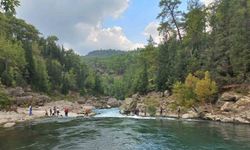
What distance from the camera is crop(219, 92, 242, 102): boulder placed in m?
50.6

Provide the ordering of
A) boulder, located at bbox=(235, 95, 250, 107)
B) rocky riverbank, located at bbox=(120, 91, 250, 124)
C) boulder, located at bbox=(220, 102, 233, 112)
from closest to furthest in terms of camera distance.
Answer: rocky riverbank, located at bbox=(120, 91, 250, 124) < boulder, located at bbox=(235, 95, 250, 107) < boulder, located at bbox=(220, 102, 233, 112)

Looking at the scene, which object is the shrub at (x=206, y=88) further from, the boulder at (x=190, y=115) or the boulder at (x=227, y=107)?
the boulder at (x=227, y=107)

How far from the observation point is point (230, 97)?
52250 millimetres

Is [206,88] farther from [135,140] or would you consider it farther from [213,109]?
[135,140]

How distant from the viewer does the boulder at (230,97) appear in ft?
166

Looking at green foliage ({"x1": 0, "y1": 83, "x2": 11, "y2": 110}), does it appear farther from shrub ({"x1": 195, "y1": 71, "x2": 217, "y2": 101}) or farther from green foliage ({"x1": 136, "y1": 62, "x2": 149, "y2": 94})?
green foliage ({"x1": 136, "y1": 62, "x2": 149, "y2": 94})

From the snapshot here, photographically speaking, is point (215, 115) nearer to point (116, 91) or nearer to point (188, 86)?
point (188, 86)

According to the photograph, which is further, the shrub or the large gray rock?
the large gray rock

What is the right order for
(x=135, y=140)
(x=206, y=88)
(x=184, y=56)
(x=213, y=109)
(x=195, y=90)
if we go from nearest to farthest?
(x=135, y=140), (x=213, y=109), (x=206, y=88), (x=195, y=90), (x=184, y=56)

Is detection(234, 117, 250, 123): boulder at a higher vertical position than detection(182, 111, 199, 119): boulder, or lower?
lower

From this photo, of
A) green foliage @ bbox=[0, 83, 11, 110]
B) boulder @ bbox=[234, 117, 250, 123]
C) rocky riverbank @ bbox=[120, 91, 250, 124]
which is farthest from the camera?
green foliage @ bbox=[0, 83, 11, 110]

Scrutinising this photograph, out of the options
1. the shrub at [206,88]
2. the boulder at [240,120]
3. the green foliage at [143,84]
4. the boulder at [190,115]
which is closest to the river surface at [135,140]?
the boulder at [240,120]

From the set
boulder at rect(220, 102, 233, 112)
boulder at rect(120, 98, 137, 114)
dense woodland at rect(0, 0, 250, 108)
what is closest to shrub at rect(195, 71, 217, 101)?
dense woodland at rect(0, 0, 250, 108)

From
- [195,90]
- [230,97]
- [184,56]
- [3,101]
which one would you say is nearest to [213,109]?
[230,97]
